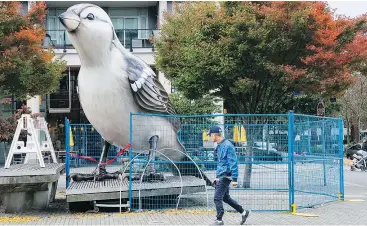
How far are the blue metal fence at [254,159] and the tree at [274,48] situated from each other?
3.17 metres

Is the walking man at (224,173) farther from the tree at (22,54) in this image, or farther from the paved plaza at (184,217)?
the tree at (22,54)

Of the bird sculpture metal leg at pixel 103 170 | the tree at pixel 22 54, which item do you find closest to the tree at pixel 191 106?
the tree at pixel 22 54

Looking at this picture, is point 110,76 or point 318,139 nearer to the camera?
point 110,76

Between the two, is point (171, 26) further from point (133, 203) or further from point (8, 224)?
point (8, 224)

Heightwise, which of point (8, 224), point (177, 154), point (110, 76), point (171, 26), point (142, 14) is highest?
point (142, 14)

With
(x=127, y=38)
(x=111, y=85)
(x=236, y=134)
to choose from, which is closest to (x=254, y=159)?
(x=236, y=134)

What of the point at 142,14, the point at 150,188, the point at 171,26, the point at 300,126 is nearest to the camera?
the point at 150,188

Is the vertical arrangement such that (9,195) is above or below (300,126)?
below

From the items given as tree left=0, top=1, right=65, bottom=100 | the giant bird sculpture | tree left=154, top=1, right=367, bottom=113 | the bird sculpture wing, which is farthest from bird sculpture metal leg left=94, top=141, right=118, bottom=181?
tree left=0, top=1, right=65, bottom=100

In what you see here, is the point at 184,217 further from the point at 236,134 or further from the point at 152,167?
the point at 236,134

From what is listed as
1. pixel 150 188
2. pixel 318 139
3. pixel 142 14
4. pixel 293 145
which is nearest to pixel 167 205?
pixel 150 188

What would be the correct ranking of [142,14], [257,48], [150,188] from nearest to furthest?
[150,188] < [257,48] < [142,14]

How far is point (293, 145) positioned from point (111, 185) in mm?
3724

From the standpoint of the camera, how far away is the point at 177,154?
40.5 feet
